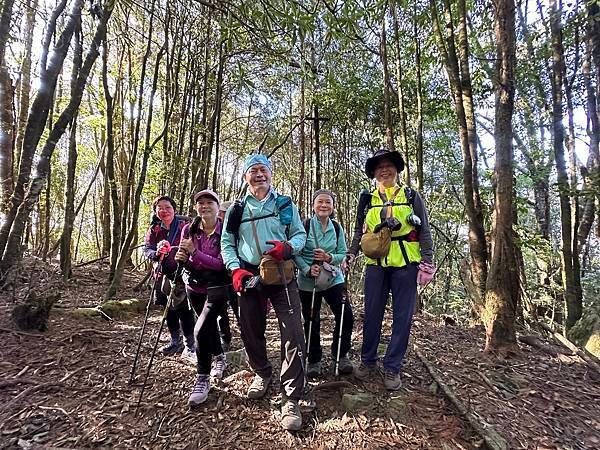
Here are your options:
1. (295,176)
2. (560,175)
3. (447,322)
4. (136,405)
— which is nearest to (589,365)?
(447,322)

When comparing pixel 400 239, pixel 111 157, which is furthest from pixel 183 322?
pixel 111 157

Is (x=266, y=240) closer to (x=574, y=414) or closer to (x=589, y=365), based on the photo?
(x=574, y=414)

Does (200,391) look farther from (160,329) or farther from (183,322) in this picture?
(183,322)

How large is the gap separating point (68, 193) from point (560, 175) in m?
10.4

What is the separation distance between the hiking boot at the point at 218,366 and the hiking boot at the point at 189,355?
1.28 feet

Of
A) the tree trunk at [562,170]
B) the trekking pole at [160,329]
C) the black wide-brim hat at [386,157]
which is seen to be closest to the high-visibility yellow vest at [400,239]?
the black wide-brim hat at [386,157]

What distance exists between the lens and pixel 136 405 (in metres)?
3.10

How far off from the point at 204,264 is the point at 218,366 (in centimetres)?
113

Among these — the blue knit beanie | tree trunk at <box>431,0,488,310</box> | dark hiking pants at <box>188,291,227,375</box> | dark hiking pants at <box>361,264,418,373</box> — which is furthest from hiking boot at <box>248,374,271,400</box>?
tree trunk at <box>431,0,488,310</box>

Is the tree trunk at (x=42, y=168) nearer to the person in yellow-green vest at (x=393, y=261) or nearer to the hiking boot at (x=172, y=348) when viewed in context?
the hiking boot at (x=172, y=348)

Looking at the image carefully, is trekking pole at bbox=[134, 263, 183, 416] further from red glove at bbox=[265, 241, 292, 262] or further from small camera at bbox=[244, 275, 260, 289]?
red glove at bbox=[265, 241, 292, 262]

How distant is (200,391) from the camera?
3.15m

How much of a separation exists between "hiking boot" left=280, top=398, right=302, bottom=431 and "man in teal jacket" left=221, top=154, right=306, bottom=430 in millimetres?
10

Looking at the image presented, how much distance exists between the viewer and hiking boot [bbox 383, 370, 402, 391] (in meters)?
3.27
